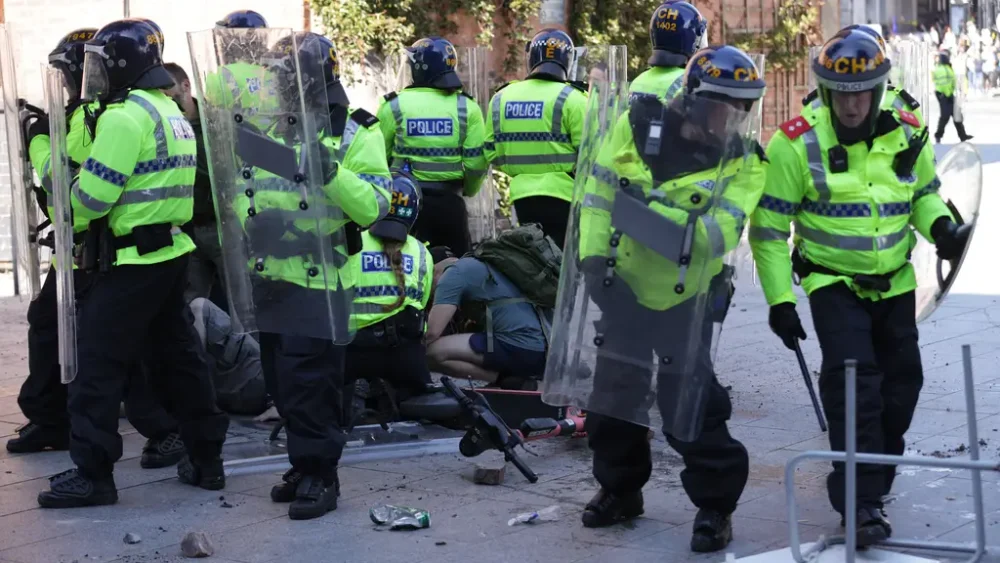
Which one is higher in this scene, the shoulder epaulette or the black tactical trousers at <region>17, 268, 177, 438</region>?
the shoulder epaulette

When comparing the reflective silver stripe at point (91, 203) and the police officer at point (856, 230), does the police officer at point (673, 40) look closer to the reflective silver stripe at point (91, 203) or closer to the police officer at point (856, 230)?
the police officer at point (856, 230)

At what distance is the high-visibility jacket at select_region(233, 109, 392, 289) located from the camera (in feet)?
17.4

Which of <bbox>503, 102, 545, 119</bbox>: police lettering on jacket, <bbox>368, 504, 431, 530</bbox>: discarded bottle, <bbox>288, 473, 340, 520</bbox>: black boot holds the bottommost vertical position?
<bbox>368, 504, 431, 530</bbox>: discarded bottle

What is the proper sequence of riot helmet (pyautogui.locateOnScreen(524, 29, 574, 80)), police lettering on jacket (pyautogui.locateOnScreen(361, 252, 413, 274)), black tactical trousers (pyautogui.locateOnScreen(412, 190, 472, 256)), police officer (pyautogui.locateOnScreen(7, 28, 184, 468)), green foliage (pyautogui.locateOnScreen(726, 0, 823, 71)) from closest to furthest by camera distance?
police officer (pyautogui.locateOnScreen(7, 28, 184, 468)) → police lettering on jacket (pyautogui.locateOnScreen(361, 252, 413, 274)) → riot helmet (pyautogui.locateOnScreen(524, 29, 574, 80)) → black tactical trousers (pyautogui.locateOnScreen(412, 190, 472, 256)) → green foliage (pyautogui.locateOnScreen(726, 0, 823, 71))

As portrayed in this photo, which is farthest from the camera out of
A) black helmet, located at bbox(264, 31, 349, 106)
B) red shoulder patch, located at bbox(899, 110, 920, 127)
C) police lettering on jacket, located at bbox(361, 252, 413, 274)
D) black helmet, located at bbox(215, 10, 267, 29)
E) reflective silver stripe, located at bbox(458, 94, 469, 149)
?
reflective silver stripe, located at bbox(458, 94, 469, 149)

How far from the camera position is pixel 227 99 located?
5.41m

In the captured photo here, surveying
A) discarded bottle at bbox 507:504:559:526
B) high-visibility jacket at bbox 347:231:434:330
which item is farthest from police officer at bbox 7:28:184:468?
discarded bottle at bbox 507:504:559:526

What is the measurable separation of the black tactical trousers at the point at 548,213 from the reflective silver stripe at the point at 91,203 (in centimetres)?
313

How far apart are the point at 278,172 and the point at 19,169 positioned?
7.86 feet

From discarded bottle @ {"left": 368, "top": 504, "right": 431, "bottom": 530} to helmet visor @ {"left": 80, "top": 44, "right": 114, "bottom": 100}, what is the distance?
1.88 meters

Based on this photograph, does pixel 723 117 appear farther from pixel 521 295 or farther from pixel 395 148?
pixel 395 148

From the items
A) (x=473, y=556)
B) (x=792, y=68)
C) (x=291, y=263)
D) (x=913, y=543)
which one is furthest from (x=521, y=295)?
(x=792, y=68)

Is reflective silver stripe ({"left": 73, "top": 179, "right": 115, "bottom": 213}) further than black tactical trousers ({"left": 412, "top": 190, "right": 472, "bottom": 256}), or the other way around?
black tactical trousers ({"left": 412, "top": 190, "right": 472, "bottom": 256})

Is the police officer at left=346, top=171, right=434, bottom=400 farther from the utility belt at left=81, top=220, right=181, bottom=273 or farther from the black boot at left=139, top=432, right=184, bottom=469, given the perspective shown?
the utility belt at left=81, top=220, right=181, bottom=273
